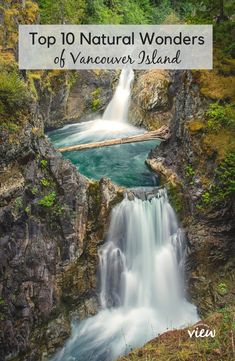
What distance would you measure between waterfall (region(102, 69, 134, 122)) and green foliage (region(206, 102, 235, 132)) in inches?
368

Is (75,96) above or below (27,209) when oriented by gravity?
above

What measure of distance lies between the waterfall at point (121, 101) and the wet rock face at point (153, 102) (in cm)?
74

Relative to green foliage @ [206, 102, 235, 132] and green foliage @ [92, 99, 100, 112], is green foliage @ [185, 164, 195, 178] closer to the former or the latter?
green foliage @ [206, 102, 235, 132]

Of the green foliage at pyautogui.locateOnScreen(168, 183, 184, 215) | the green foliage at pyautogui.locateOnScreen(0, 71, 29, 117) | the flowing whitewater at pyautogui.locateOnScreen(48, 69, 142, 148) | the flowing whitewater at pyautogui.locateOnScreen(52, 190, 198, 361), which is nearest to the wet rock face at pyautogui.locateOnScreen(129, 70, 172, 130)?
the flowing whitewater at pyautogui.locateOnScreen(48, 69, 142, 148)

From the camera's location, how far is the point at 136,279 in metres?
10.4

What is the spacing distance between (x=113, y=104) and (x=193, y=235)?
1196 cm

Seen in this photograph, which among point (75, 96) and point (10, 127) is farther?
point (75, 96)

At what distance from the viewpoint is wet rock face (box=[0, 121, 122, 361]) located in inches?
344

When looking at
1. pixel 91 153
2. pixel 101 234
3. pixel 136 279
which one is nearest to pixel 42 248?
pixel 101 234

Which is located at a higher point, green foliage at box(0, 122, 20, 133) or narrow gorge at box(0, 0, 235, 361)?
green foliage at box(0, 122, 20, 133)

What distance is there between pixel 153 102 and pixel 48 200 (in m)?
10.5

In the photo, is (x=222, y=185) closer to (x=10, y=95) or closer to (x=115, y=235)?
(x=115, y=235)

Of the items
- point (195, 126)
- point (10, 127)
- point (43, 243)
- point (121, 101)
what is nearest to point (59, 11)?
point (121, 101)

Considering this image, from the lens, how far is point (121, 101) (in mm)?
20297
